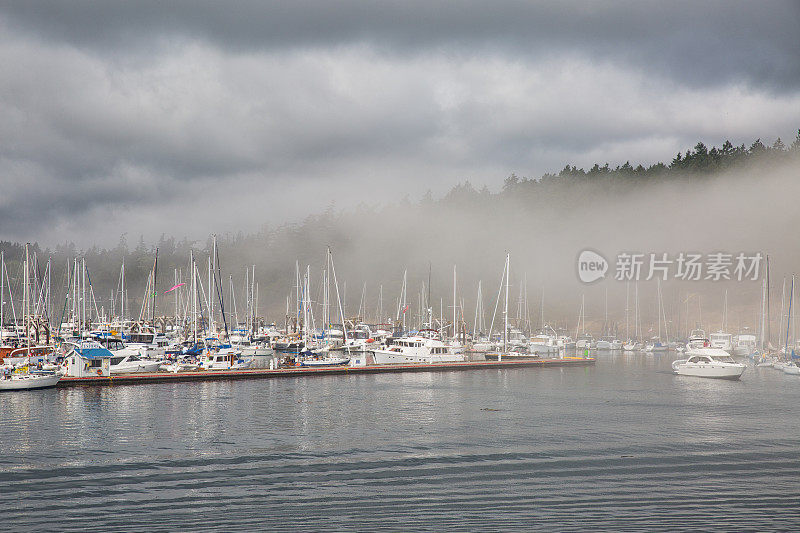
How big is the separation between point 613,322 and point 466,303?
44.4 metres

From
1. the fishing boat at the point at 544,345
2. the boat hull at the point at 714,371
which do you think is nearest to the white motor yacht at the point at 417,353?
the boat hull at the point at 714,371

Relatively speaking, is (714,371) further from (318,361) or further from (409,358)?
(318,361)

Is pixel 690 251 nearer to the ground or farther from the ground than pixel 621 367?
farther from the ground

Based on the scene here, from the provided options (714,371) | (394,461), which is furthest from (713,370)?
(394,461)

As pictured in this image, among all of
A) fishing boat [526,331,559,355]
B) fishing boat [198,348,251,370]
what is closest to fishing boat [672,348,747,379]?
fishing boat [526,331,559,355]

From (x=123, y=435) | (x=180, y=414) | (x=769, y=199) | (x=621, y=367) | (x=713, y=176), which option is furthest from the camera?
(x=713, y=176)

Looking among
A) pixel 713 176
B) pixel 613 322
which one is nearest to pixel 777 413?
pixel 613 322

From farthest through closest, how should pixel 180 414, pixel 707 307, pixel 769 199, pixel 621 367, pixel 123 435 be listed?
pixel 769 199, pixel 707 307, pixel 621 367, pixel 180 414, pixel 123 435

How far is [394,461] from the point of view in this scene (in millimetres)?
37312

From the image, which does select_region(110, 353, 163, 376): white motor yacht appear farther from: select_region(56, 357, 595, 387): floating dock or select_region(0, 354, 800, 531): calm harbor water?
select_region(0, 354, 800, 531): calm harbor water

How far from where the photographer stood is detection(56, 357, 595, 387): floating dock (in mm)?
73475

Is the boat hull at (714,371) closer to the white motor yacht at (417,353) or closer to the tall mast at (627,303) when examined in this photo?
the white motor yacht at (417,353)

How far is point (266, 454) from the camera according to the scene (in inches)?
1537

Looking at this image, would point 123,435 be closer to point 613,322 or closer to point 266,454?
point 266,454
